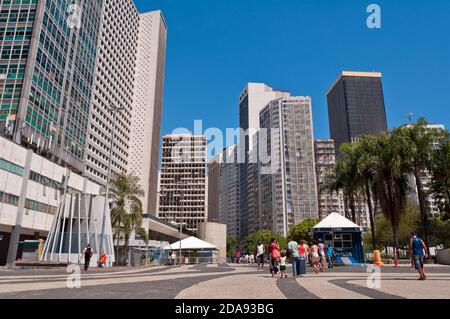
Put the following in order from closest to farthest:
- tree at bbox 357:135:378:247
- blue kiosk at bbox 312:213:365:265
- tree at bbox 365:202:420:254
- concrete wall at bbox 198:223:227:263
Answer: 1. blue kiosk at bbox 312:213:365:265
2. tree at bbox 357:135:378:247
3. tree at bbox 365:202:420:254
4. concrete wall at bbox 198:223:227:263

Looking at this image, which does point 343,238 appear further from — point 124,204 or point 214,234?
point 214,234

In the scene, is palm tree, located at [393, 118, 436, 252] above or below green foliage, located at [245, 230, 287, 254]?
above

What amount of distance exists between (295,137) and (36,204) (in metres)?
104

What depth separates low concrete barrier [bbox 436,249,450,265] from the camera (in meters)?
28.7

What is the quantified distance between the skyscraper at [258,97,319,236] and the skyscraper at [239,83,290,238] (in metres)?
33.7

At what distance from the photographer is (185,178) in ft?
568

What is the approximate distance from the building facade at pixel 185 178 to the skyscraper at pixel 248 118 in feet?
63.0

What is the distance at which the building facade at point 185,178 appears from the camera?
554 feet

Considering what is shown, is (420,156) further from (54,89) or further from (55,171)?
(54,89)

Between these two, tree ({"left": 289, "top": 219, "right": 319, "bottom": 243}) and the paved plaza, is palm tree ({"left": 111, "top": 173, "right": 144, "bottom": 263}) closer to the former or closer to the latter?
the paved plaza

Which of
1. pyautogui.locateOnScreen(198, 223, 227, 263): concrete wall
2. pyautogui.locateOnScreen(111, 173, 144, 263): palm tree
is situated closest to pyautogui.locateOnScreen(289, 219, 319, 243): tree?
pyautogui.locateOnScreen(198, 223, 227, 263): concrete wall

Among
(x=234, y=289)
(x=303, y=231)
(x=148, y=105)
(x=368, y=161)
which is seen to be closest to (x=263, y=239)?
(x=303, y=231)

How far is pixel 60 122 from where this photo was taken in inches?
2532

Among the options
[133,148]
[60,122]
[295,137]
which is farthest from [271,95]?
[60,122]
